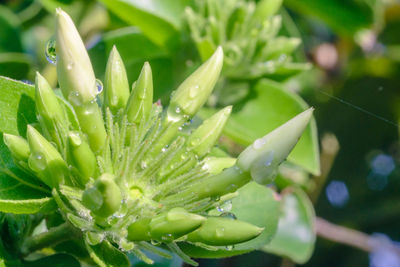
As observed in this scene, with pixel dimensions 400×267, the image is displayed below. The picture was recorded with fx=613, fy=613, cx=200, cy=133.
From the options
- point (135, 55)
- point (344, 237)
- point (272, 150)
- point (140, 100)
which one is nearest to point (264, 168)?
point (272, 150)

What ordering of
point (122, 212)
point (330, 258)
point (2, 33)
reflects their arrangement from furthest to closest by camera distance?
point (330, 258), point (2, 33), point (122, 212)

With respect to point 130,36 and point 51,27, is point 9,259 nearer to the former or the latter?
point 130,36

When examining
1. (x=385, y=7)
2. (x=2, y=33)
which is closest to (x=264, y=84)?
(x=2, y=33)

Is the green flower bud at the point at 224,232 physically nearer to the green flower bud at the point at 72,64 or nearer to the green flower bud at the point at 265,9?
the green flower bud at the point at 72,64

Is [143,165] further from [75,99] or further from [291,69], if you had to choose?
[291,69]

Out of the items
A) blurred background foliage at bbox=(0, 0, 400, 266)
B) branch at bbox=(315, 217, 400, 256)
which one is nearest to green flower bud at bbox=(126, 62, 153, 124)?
blurred background foliage at bbox=(0, 0, 400, 266)

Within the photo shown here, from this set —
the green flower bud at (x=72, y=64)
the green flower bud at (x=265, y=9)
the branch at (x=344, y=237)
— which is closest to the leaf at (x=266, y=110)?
the green flower bud at (x=265, y=9)
